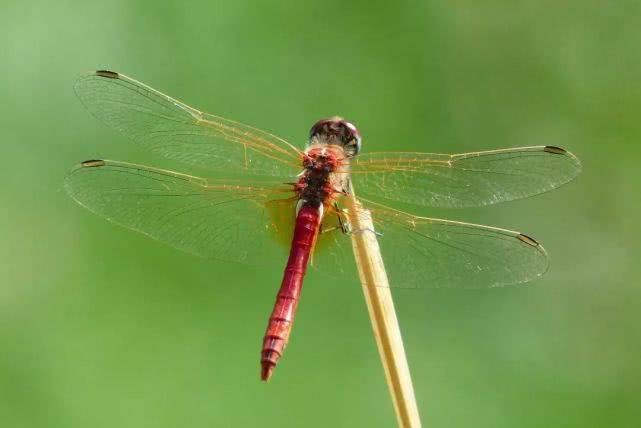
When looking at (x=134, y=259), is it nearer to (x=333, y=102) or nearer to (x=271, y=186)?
(x=271, y=186)

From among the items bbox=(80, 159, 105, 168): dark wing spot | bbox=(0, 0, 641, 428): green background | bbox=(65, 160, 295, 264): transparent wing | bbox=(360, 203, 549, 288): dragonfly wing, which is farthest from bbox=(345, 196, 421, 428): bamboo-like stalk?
bbox=(0, 0, 641, 428): green background

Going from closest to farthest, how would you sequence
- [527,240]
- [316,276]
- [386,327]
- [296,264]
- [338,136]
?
[386,327]
[527,240]
[296,264]
[338,136]
[316,276]

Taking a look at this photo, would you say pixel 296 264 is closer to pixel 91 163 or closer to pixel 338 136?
pixel 338 136

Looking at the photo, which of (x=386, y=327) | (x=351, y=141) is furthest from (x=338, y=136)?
(x=386, y=327)

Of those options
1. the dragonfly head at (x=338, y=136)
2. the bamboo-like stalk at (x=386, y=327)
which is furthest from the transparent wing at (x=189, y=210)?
the bamboo-like stalk at (x=386, y=327)

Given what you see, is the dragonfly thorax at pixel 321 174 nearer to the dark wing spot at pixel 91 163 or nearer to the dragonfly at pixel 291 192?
the dragonfly at pixel 291 192

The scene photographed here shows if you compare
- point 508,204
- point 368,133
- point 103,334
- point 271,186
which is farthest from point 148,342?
Result: point 508,204

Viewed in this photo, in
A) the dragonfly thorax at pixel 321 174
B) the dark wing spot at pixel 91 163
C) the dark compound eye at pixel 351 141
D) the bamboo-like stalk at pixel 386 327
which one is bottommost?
the bamboo-like stalk at pixel 386 327
